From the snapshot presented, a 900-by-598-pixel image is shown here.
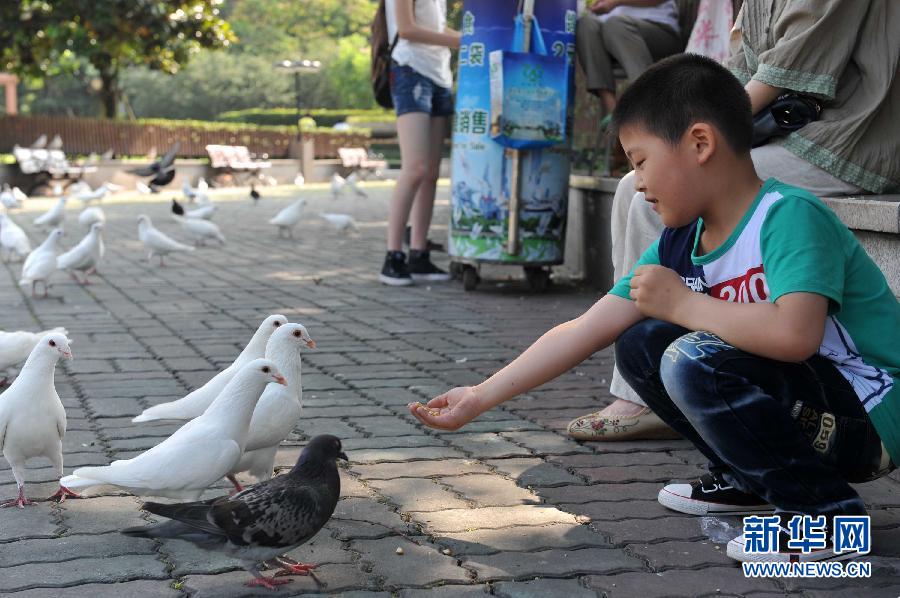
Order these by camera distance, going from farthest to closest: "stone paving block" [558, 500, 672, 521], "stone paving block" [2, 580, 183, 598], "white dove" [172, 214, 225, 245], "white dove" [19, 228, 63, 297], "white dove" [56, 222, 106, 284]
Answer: "white dove" [172, 214, 225, 245], "white dove" [56, 222, 106, 284], "white dove" [19, 228, 63, 297], "stone paving block" [558, 500, 672, 521], "stone paving block" [2, 580, 183, 598]

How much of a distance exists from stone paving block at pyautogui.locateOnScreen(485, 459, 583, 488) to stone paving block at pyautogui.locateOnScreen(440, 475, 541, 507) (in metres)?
0.06

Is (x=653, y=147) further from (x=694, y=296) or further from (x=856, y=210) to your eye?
(x=856, y=210)

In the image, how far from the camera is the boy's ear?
277 centimetres

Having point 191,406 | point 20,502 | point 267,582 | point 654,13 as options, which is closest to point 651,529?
point 267,582

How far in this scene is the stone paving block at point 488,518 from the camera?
3189 millimetres

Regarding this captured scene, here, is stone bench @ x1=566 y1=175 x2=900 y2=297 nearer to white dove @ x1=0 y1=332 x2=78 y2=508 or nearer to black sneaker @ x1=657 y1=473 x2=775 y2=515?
black sneaker @ x1=657 y1=473 x2=775 y2=515

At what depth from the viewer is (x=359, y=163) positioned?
3306 cm

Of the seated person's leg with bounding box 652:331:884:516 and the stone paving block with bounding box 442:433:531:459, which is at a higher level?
the seated person's leg with bounding box 652:331:884:516

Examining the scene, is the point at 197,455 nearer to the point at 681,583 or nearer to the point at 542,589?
the point at 542,589

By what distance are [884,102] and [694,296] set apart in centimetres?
171

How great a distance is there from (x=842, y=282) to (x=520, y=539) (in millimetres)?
1141

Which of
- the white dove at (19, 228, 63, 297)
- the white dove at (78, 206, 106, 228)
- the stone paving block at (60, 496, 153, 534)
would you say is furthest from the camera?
the white dove at (78, 206, 106, 228)

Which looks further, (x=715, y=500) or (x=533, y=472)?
(x=533, y=472)

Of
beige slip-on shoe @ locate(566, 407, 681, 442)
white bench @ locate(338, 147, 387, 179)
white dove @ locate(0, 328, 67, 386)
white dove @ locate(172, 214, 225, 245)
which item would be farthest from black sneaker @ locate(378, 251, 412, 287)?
white bench @ locate(338, 147, 387, 179)
